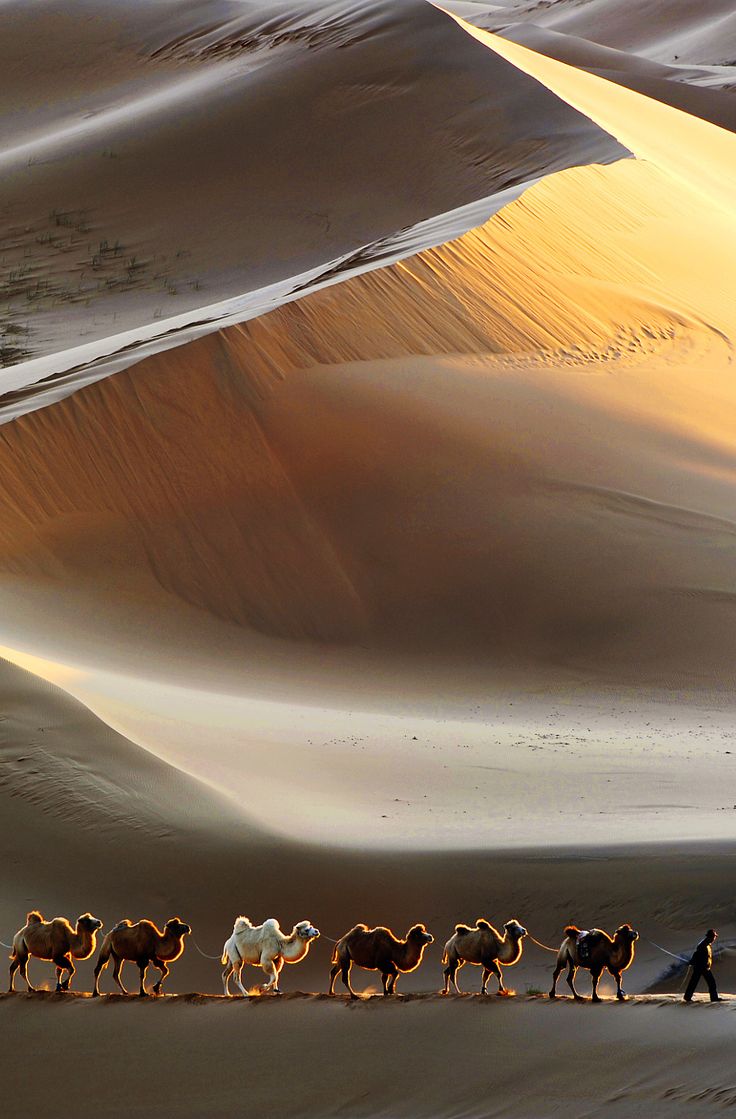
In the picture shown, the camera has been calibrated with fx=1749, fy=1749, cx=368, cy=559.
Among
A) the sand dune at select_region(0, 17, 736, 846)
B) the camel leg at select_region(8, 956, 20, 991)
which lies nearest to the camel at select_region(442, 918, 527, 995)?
the camel leg at select_region(8, 956, 20, 991)

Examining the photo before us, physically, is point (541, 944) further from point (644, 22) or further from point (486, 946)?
point (644, 22)

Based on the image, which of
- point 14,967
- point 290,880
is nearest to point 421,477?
point 290,880

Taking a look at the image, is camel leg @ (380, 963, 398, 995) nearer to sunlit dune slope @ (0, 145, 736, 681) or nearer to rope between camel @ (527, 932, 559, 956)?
Result: rope between camel @ (527, 932, 559, 956)

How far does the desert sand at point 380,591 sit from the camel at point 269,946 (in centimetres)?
17

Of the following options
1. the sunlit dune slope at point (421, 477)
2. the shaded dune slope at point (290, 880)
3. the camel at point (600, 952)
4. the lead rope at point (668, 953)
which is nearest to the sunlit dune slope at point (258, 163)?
the sunlit dune slope at point (421, 477)

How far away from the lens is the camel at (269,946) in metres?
7.25

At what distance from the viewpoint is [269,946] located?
735 centimetres

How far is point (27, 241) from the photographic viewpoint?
2858 cm

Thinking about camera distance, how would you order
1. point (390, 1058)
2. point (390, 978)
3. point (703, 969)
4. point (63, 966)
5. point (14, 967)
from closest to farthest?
point (390, 1058)
point (703, 969)
point (390, 978)
point (63, 966)
point (14, 967)

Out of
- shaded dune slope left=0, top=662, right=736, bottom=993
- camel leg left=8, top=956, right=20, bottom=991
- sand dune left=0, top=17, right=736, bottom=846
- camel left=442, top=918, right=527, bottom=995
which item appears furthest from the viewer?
sand dune left=0, top=17, right=736, bottom=846

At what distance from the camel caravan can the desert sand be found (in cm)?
17

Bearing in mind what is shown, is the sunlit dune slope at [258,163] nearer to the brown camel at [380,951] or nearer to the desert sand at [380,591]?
the desert sand at [380,591]

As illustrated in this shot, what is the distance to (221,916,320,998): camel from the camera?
725 cm

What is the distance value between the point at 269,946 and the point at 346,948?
32cm
